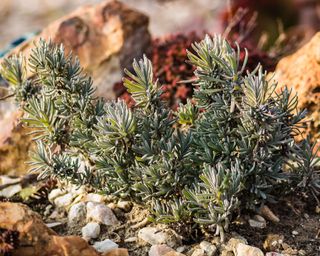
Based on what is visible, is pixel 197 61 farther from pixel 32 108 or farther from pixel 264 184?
pixel 32 108

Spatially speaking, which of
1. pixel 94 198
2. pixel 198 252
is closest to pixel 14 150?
pixel 94 198

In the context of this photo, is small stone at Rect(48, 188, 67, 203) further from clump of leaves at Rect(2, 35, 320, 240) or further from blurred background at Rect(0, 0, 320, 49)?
blurred background at Rect(0, 0, 320, 49)

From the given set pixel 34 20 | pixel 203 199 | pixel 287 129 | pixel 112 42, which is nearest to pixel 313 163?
pixel 287 129

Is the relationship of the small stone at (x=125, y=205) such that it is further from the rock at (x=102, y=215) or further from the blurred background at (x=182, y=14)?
the blurred background at (x=182, y=14)

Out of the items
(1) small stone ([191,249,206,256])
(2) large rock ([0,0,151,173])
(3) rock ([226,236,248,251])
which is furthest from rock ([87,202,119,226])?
(2) large rock ([0,0,151,173])

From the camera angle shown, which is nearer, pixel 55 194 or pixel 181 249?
pixel 181 249

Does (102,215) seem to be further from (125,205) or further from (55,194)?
(55,194)
